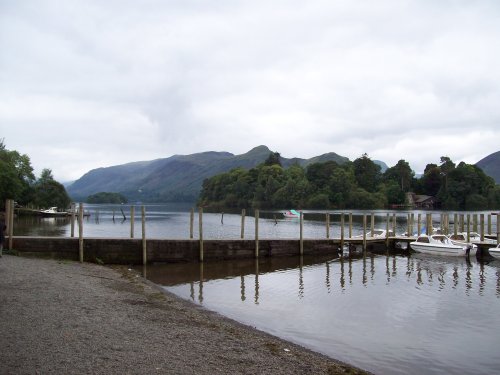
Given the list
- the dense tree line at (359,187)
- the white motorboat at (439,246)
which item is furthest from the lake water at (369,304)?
the dense tree line at (359,187)

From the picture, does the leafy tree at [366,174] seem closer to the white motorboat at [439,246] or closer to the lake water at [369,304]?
the white motorboat at [439,246]

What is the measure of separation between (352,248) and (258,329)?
81.2ft

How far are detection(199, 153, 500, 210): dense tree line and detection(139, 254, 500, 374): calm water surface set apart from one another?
11762 centimetres

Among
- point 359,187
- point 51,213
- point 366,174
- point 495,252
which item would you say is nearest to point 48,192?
point 51,213

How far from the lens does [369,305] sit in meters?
19.5

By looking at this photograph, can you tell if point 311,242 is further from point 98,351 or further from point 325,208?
point 325,208

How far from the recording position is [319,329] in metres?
15.7

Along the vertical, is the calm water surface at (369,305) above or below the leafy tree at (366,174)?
below

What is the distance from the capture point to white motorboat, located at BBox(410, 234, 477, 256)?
1399 inches

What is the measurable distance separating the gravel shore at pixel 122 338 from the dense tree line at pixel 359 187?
134 meters

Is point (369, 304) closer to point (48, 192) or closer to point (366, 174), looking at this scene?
point (48, 192)

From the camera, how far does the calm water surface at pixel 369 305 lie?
13.5m

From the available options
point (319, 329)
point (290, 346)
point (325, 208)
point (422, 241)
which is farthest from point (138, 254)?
point (325, 208)

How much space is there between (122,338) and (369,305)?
12470 millimetres
